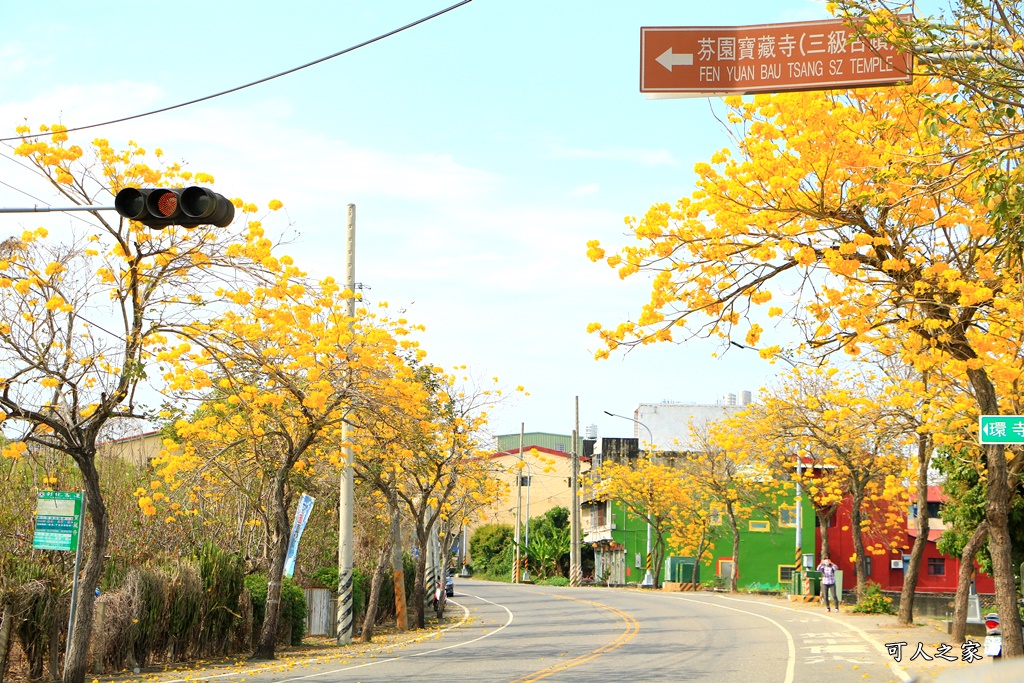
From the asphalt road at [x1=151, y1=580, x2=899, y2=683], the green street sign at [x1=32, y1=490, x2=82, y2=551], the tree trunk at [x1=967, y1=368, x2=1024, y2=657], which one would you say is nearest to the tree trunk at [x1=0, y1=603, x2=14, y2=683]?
the green street sign at [x1=32, y1=490, x2=82, y2=551]

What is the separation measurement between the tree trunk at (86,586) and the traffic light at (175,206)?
678 centimetres

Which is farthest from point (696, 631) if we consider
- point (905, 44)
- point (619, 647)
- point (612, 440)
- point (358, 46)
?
point (612, 440)

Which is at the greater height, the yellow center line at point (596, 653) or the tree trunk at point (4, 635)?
the tree trunk at point (4, 635)

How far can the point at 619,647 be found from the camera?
23141mm

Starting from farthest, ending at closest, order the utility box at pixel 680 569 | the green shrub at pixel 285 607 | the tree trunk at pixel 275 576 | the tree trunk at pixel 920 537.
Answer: the utility box at pixel 680 569 < the tree trunk at pixel 920 537 < the green shrub at pixel 285 607 < the tree trunk at pixel 275 576

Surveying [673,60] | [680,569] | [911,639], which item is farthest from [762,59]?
[680,569]

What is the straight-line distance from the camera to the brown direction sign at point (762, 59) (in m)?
8.24

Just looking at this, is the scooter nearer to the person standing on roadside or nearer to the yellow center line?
the yellow center line

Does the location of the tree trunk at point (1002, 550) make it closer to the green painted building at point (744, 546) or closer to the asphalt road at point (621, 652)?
the asphalt road at point (621, 652)

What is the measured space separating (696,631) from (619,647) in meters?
4.86

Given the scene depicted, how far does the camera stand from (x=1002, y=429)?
41.2 feet

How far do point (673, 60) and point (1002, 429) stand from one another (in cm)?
682

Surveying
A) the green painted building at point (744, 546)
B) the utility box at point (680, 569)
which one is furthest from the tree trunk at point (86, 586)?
the utility box at point (680, 569)

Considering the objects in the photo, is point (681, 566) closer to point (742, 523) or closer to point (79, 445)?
point (742, 523)
